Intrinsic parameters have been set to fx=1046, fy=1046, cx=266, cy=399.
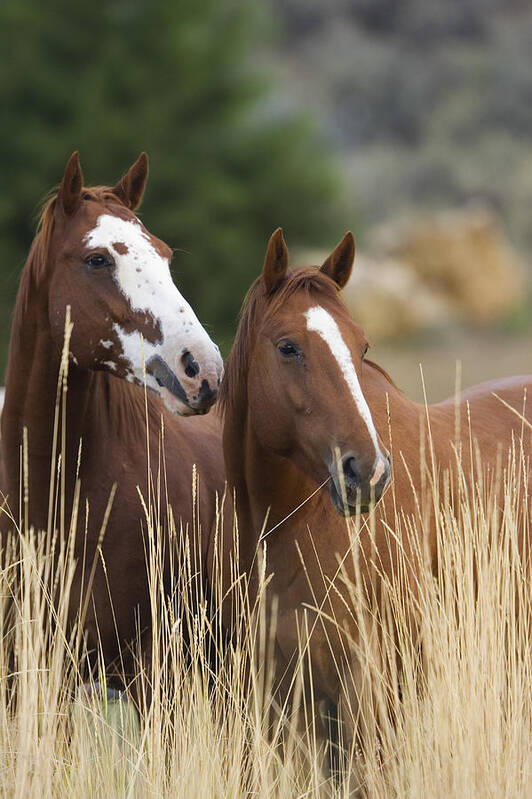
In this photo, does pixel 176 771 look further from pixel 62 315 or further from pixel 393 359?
pixel 393 359

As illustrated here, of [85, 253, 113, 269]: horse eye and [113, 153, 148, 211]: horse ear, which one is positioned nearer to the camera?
[85, 253, 113, 269]: horse eye

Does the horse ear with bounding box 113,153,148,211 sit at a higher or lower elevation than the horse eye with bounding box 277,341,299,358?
higher

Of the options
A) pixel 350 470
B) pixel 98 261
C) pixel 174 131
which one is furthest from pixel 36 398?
pixel 174 131

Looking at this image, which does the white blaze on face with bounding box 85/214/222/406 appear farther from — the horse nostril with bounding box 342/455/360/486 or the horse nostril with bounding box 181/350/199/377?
the horse nostril with bounding box 342/455/360/486

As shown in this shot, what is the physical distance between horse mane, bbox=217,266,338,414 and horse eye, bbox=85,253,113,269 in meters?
0.47

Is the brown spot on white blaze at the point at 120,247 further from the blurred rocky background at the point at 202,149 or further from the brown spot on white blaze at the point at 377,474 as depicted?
the blurred rocky background at the point at 202,149

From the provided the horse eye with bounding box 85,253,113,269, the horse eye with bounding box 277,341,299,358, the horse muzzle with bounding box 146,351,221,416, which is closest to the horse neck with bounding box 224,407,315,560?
the horse muzzle with bounding box 146,351,221,416

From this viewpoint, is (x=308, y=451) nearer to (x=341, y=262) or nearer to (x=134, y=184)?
(x=341, y=262)

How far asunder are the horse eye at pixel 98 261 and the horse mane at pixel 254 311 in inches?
18.5

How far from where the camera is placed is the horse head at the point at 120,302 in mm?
3227

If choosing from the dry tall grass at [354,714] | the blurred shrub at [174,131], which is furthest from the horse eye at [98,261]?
the blurred shrub at [174,131]

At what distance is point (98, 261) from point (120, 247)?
86 millimetres

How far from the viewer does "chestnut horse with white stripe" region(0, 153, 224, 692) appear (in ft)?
10.8

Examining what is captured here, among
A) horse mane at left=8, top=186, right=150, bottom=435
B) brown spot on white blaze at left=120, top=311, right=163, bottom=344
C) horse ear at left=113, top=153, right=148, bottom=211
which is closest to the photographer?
brown spot on white blaze at left=120, top=311, right=163, bottom=344
